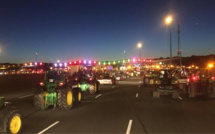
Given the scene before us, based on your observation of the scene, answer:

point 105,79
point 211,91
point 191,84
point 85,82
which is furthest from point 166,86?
point 105,79

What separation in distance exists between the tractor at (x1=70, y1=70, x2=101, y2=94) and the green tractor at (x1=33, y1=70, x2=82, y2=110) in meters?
2.92

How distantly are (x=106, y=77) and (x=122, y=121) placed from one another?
22742mm

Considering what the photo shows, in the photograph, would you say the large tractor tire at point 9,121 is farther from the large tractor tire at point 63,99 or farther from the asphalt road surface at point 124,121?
the large tractor tire at point 63,99

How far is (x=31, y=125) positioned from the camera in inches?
385

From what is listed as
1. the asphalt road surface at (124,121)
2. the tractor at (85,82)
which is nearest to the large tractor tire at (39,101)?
the asphalt road surface at (124,121)

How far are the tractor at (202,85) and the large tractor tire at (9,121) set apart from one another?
1332cm

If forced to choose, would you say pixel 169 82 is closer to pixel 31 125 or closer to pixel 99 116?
pixel 99 116

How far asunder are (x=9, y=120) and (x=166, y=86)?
12864mm

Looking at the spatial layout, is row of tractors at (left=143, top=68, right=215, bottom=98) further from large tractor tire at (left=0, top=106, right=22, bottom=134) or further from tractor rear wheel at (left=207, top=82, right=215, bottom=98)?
large tractor tire at (left=0, top=106, right=22, bottom=134)

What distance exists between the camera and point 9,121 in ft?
26.0

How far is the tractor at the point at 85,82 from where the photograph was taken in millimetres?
18188

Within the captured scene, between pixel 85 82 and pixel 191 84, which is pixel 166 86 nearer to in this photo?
pixel 191 84

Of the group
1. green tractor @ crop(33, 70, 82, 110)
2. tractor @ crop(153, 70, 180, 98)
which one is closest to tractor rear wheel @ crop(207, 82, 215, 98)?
tractor @ crop(153, 70, 180, 98)

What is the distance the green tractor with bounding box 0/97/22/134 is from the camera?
7.79m
